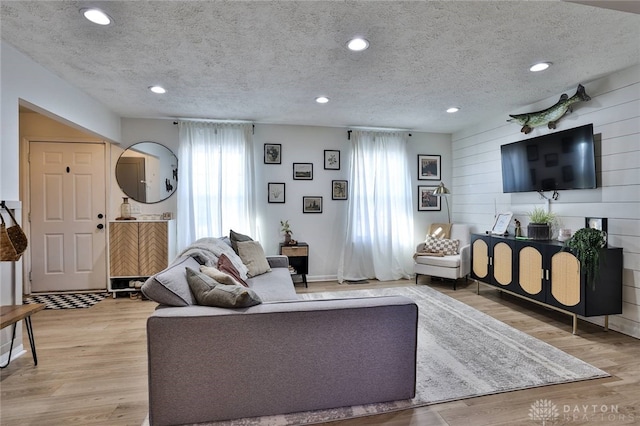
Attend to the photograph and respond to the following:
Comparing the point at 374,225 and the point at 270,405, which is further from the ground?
the point at 374,225

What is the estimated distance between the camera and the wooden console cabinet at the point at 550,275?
2.99 meters

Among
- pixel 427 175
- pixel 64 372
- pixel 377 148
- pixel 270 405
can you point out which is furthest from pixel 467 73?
pixel 64 372

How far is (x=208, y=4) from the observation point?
6.72ft

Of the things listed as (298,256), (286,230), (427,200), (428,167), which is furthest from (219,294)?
(428,167)

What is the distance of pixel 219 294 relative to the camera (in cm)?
185

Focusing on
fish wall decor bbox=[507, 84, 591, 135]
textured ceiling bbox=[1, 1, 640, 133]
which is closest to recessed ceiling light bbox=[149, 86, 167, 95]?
textured ceiling bbox=[1, 1, 640, 133]

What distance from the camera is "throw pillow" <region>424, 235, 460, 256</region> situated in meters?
5.12

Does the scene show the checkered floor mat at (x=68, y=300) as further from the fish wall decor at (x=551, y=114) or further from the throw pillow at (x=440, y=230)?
the fish wall decor at (x=551, y=114)

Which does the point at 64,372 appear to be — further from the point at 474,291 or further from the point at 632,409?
the point at 474,291

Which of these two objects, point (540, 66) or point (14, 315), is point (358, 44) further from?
point (14, 315)

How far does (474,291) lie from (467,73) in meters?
3.01

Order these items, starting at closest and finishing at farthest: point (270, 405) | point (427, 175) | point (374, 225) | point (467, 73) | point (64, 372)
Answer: point (270, 405) → point (64, 372) → point (467, 73) → point (374, 225) → point (427, 175)

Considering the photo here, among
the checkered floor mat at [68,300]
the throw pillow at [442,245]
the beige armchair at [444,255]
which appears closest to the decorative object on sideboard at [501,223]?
the beige armchair at [444,255]

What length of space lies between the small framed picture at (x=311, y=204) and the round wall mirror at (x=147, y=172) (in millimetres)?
1977
